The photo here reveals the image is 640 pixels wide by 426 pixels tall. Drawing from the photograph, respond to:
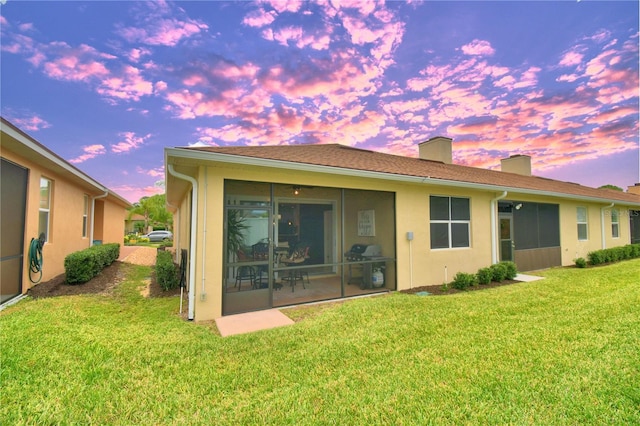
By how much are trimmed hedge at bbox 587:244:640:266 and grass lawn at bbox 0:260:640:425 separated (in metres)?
8.87

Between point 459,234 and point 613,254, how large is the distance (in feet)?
33.0

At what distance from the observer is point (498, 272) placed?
26.9 feet

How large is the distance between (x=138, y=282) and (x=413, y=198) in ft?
27.0

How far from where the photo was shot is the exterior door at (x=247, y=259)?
5.29 meters

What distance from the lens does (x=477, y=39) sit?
937 centimetres

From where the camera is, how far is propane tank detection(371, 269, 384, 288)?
7.10 m

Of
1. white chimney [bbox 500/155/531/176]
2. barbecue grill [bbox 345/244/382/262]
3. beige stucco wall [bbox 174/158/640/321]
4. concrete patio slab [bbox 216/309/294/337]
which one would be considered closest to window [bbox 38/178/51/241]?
beige stucco wall [bbox 174/158/640/321]

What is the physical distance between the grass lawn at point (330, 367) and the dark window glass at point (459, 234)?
3.17 metres

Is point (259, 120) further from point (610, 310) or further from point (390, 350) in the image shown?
point (610, 310)

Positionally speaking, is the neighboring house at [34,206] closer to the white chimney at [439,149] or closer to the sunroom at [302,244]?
the sunroom at [302,244]

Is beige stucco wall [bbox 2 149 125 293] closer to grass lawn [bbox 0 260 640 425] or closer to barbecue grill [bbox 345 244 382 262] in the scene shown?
grass lawn [bbox 0 260 640 425]

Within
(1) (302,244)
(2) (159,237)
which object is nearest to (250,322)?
(1) (302,244)

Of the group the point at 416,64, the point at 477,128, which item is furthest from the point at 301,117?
the point at 477,128

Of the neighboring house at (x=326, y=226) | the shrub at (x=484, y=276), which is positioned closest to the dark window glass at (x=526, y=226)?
the neighboring house at (x=326, y=226)
